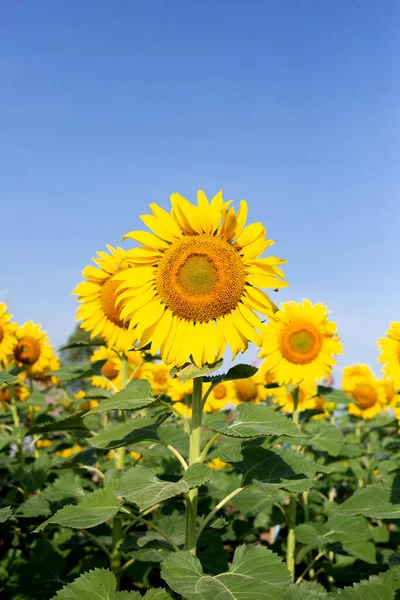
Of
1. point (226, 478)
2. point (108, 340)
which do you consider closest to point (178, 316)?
point (108, 340)

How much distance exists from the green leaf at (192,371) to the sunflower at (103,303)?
1567 mm

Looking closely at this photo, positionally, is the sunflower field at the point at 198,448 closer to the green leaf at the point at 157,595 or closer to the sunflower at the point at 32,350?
the green leaf at the point at 157,595

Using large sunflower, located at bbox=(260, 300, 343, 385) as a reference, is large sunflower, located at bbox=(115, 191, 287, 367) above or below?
below

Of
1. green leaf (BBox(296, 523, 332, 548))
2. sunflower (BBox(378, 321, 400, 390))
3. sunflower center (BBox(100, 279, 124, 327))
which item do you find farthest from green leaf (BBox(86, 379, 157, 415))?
sunflower (BBox(378, 321, 400, 390))

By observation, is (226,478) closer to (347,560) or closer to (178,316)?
(347,560)

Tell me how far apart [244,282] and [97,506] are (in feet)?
3.99

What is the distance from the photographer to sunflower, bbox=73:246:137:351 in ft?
14.5

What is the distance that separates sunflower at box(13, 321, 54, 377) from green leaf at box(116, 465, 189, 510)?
163 inches

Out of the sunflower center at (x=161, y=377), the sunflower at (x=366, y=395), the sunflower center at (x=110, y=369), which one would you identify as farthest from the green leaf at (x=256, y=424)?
the sunflower at (x=366, y=395)

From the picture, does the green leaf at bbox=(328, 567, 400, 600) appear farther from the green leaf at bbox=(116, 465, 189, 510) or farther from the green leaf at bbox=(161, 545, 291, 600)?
the green leaf at bbox=(116, 465, 189, 510)

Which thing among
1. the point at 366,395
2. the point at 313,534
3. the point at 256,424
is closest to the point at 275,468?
the point at 256,424

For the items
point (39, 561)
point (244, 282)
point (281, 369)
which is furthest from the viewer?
point (281, 369)

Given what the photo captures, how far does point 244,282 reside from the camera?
2900 mm

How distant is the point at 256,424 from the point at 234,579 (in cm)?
62
